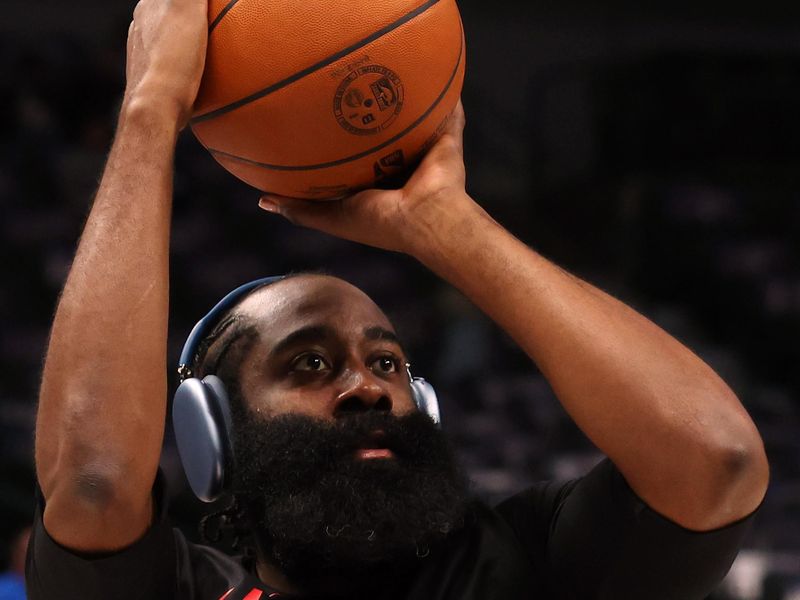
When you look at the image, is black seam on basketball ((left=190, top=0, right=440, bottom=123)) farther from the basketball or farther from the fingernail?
the fingernail

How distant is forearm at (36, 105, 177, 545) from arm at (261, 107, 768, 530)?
474 millimetres

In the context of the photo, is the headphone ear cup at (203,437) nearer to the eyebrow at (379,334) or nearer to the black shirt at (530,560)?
the black shirt at (530,560)

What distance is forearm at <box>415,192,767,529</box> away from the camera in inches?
84.5

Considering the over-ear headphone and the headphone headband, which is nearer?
the over-ear headphone

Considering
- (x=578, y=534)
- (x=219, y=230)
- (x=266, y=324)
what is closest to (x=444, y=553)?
(x=578, y=534)

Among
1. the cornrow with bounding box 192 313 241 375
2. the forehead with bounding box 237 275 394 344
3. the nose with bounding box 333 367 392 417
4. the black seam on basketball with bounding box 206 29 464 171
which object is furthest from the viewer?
the cornrow with bounding box 192 313 241 375

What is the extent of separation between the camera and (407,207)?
2.44 metres

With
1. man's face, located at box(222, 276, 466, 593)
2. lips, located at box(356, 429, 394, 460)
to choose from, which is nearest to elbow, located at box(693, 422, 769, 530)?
man's face, located at box(222, 276, 466, 593)

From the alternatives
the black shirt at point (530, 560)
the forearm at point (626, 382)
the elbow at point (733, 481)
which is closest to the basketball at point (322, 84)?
the forearm at point (626, 382)

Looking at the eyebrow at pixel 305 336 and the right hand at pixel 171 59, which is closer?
the right hand at pixel 171 59

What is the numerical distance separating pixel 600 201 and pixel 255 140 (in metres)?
8.29

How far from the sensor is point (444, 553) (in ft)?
8.37

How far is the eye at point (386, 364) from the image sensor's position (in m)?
2.71

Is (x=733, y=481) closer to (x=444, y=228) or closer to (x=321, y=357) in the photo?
(x=444, y=228)
